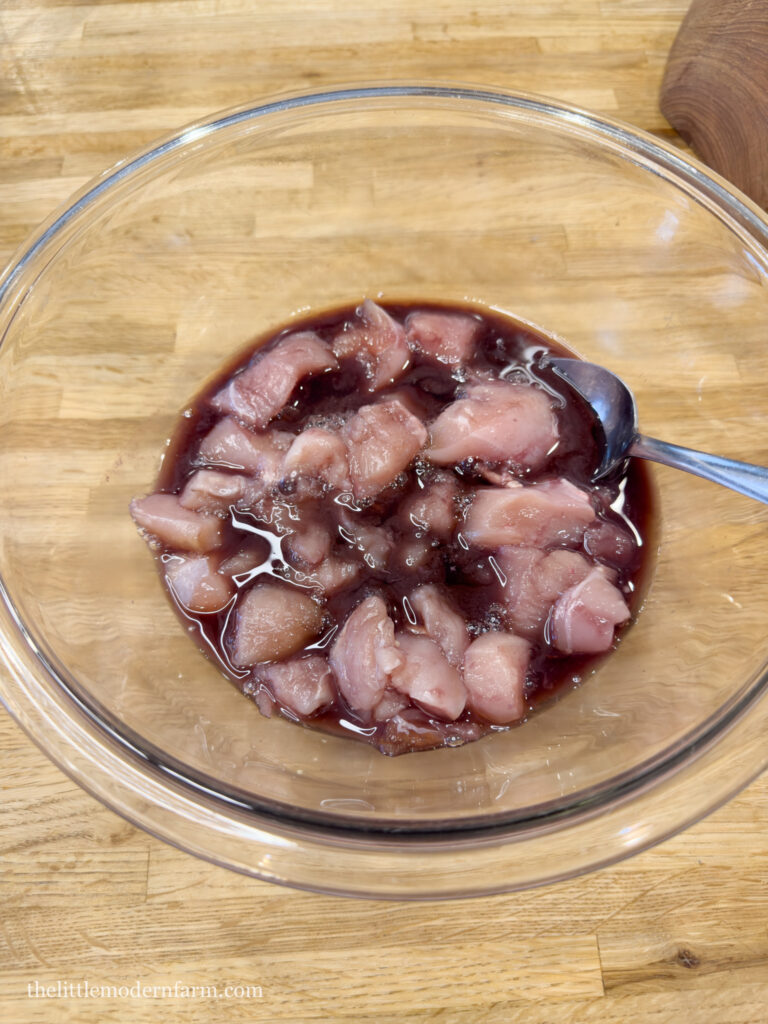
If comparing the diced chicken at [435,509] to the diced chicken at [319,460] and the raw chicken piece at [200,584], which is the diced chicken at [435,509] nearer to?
the diced chicken at [319,460]

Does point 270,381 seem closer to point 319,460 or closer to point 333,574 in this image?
point 319,460

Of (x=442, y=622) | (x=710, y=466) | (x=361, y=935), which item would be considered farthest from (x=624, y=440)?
(x=361, y=935)

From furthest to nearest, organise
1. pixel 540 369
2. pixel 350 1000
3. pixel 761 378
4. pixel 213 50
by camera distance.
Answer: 1. pixel 213 50
2. pixel 540 369
3. pixel 761 378
4. pixel 350 1000

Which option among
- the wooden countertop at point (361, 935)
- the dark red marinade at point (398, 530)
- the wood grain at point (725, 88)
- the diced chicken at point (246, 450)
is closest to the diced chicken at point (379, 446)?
the dark red marinade at point (398, 530)

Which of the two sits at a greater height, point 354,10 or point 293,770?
point 354,10

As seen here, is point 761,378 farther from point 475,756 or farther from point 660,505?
point 475,756

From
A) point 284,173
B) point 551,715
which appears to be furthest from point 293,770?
point 284,173

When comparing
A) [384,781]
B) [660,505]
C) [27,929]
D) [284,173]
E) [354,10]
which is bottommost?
[27,929]
